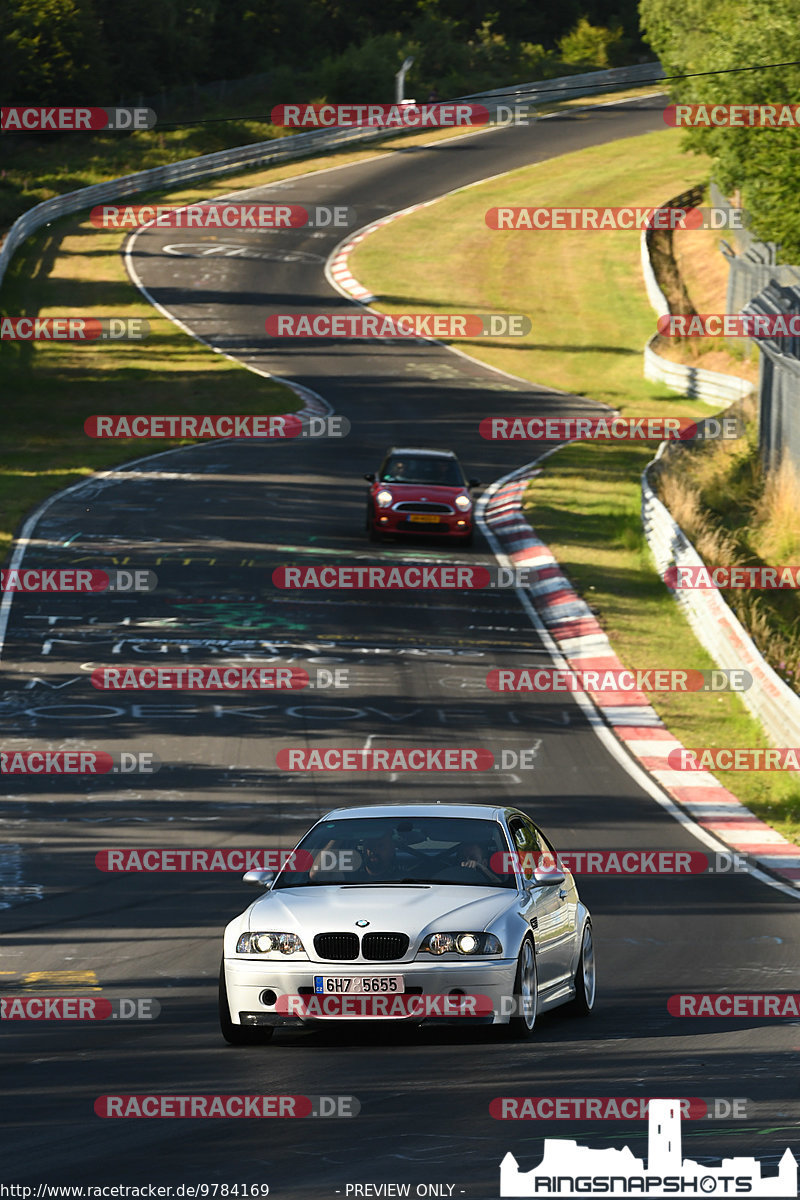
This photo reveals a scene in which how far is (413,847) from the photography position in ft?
34.0

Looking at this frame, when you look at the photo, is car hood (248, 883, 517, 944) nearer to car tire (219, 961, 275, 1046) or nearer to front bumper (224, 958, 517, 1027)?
front bumper (224, 958, 517, 1027)

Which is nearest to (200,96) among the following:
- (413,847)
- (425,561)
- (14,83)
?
(14,83)

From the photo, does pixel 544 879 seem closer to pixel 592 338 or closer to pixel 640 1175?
pixel 640 1175

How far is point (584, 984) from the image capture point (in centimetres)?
1058

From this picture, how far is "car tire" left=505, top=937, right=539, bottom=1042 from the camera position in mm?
9367

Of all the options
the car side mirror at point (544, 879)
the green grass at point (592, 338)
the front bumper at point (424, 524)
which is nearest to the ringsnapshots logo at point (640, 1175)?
the car side mirror at point (544, 879)

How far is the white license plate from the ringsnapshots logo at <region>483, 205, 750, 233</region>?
58.0 meters

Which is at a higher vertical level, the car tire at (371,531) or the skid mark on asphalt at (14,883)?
the skid mark on asphalt at (14,883)

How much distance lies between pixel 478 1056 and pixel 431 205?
62762 millimetres

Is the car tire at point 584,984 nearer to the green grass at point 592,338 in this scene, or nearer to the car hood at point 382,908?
the car hood at point 382,908

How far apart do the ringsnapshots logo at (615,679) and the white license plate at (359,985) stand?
43.1 feet

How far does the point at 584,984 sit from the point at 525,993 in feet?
3.81

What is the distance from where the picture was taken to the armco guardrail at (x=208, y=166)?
209ft

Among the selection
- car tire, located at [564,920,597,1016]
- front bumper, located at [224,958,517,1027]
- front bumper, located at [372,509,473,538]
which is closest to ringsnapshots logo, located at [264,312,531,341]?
front bumper, located at [372,509,473,538]
